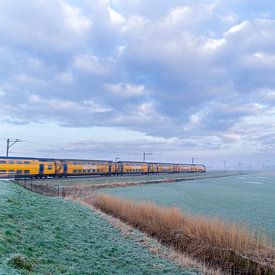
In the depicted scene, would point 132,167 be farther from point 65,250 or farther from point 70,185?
point 65,250

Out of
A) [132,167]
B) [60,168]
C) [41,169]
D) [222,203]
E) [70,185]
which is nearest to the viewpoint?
[222,203]

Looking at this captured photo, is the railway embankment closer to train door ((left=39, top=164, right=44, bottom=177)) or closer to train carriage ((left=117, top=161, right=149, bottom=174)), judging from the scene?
train door ((left=39, top=164, right=44, bottom=177))

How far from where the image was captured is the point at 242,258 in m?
12.9

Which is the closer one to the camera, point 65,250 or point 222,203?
point 65,250

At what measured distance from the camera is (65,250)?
11117 mm

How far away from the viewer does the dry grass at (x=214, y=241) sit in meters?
12.7

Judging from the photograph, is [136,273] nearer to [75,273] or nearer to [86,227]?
[75,273]

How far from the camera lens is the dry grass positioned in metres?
12.7

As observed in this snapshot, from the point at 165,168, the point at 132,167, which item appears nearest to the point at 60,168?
the point at 132,167

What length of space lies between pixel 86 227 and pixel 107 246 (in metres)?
3.75

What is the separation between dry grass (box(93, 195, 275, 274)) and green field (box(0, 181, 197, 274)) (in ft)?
8.82

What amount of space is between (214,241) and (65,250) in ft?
24.0

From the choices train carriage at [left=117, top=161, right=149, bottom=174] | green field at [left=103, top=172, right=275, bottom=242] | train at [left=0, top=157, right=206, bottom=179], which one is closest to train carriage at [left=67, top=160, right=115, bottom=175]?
train at [left=0, top=157, right=206, bottom=179]

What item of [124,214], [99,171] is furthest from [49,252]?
[99,171]
